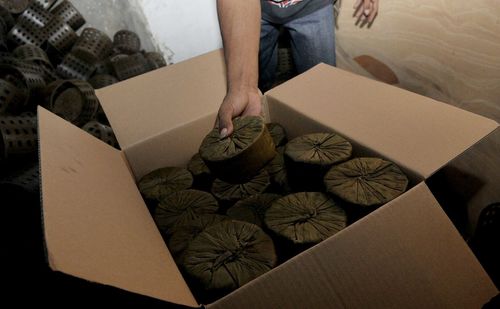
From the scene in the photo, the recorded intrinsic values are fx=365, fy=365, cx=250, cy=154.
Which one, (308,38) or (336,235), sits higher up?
(336,235)

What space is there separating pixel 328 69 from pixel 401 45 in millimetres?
425

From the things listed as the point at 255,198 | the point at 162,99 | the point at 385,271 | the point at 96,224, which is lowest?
the point at 255,198

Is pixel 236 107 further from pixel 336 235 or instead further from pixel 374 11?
pixel 374 11

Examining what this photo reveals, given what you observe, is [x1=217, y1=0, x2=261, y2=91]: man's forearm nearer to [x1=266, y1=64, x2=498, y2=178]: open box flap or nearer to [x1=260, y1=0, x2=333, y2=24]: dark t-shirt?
[x1=266, y1=64, x2=498, y2=178]: open box flap

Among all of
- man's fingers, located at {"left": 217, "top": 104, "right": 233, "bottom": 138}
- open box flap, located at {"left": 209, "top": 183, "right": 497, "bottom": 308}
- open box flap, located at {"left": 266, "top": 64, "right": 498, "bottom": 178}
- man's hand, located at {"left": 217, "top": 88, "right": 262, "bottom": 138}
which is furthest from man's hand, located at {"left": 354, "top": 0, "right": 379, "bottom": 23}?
open box flap, located at {"left": 209, "top": 183, "right": 497, "bottom": 308}

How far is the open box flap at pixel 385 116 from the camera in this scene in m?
0.96

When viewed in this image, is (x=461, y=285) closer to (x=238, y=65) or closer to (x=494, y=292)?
(x=494, y=292)

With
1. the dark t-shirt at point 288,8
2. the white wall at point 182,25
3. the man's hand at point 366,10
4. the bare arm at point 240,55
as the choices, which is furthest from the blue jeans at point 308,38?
the white wall at point 182,25

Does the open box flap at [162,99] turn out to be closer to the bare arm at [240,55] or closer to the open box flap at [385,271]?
the bare arm at [240,55]

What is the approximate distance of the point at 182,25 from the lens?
2.69 meters

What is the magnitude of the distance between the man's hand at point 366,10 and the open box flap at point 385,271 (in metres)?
1.12

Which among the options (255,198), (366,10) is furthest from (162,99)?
(366,10)

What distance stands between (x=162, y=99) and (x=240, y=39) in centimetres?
39

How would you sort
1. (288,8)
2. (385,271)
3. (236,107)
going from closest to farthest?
(385,271) → (236,107) → (288,8)
